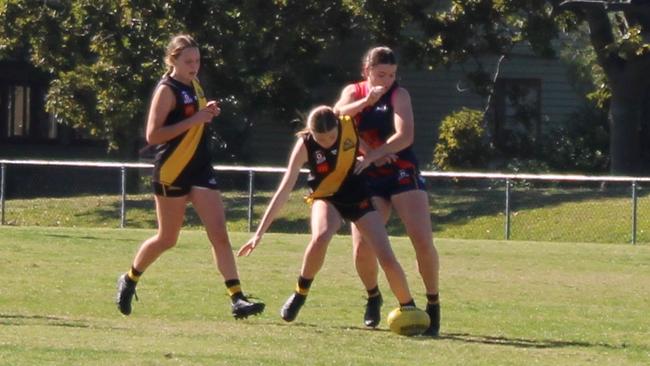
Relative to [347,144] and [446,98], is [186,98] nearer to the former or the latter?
[347,144]

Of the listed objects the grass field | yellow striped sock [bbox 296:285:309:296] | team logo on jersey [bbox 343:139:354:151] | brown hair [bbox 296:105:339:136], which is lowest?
the grass field

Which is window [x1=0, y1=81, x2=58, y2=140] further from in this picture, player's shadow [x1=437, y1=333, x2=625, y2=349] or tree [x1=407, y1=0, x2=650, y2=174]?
player's shadow [x1=437, y1=333, x2=625, y2=349]

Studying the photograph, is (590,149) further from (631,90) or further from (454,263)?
(454,263)

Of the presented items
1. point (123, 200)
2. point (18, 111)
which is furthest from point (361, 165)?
point (18, 111)

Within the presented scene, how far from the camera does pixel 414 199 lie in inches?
380

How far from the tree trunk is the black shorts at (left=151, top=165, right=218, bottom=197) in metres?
21.1

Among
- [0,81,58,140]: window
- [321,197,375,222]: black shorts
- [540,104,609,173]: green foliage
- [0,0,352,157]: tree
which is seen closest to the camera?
[321,197,375,222]: black shorts

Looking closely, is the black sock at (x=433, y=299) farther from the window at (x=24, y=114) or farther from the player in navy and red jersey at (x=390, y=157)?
the window at (x=24, y=114)

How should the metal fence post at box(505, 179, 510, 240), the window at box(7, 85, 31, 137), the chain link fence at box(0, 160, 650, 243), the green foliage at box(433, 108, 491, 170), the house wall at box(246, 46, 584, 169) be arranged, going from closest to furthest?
the metal fence post at box(505, 179, 510, 240) → the chain link fence at box(0, 160, 650, 243) → the green foliage at box(433, 108, 491, 170) → the house wall at box(246, 46, 584, 169) → the window at box(7, 85, 31, 137)

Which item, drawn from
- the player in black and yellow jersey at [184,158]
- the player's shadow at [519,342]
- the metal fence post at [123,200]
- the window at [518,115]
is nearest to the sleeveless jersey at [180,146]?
the player in black and yellow jersey at [184,158]

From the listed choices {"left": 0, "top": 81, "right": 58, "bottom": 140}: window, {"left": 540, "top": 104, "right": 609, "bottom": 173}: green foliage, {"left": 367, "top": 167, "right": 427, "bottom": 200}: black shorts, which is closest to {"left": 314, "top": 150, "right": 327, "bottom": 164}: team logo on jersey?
{"left": 367, "top": 167, "right": 427, "bottom": 200}: black shorts

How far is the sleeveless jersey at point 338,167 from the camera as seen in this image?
9469mm

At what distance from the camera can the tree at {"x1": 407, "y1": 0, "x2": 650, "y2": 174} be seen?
28234mm

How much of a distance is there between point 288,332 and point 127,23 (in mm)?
19553
